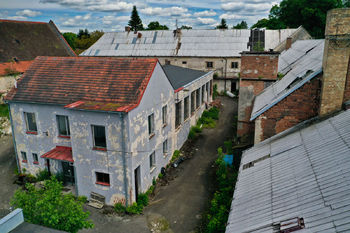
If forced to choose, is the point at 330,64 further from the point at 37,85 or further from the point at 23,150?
the point at 23,150

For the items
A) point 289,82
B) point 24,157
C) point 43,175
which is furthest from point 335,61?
point 24,157

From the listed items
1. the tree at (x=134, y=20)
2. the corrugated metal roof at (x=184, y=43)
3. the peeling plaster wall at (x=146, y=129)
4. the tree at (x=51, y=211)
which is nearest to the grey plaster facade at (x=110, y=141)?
the peeling plaster wall at (x=146, y=129)

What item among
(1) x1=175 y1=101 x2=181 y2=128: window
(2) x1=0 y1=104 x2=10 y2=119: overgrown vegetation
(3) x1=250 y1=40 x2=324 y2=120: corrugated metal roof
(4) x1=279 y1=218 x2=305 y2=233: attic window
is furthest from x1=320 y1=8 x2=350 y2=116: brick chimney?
(2) x1=0 y1=104 x2=10 y2=119: overgrown vegetation

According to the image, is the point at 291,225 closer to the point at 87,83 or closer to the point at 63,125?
the point at 87,83

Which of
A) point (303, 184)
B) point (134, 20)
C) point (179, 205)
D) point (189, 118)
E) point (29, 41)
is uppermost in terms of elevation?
point (134, 20)

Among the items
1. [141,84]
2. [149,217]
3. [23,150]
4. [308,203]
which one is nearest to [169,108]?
[141,84]

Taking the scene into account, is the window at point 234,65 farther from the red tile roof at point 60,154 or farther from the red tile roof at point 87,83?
the red tile roof at point 60,154
